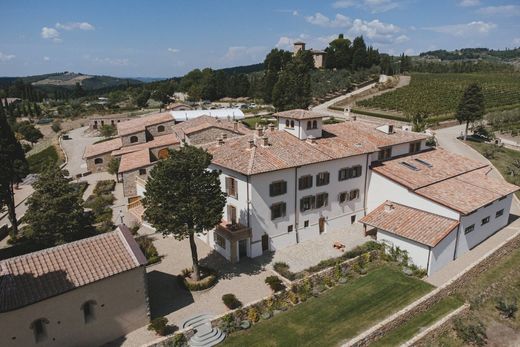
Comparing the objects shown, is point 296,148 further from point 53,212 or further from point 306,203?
point 53,212

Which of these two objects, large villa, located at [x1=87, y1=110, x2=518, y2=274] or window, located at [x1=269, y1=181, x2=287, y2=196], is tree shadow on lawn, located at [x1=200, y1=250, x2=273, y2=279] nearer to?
large villa, located at [x1=87, y1=110, x2=518, y2=274]

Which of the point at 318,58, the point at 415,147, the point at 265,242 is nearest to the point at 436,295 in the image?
the point at 265,242

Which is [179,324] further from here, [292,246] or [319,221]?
[319,221]

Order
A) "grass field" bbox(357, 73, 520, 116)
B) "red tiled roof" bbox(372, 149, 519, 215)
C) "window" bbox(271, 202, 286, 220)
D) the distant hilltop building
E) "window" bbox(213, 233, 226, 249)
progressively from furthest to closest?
the distant hilltop building < "grass field" bbox(357, 73, 520, 116) < "red tiled roof" bbox(372, 149, 519, 215) < "window" bbox(213, 233, 226, 249) < "window" bbox(271, 202, 286, 220)

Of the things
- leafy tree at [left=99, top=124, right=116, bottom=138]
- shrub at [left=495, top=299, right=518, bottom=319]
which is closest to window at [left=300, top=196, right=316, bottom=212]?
shrub at [left=495, top=299, right=518, bottom=319]

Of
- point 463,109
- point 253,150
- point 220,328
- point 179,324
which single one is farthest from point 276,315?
point 463,109
